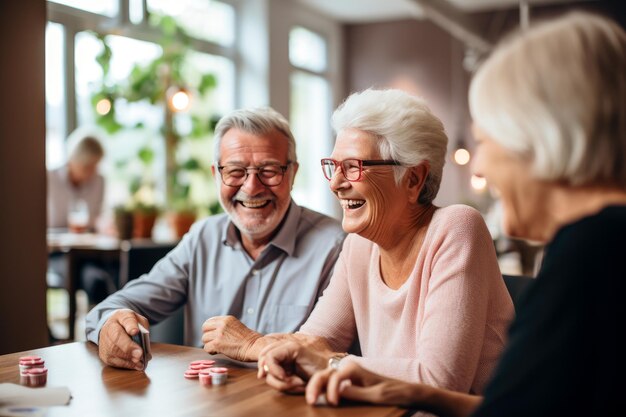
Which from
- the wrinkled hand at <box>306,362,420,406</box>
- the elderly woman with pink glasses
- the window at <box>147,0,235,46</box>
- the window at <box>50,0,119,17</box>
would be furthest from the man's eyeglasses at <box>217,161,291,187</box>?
the window at <box>147,0,235,46</box>

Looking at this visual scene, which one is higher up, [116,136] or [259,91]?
[259,91]

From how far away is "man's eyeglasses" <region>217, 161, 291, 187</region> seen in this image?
2.44m

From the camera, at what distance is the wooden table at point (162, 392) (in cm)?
140

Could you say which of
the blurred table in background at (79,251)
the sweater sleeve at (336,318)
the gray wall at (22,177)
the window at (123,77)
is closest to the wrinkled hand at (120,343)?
the sweater sleeve at (336,318)

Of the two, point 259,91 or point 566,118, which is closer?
point 566,118

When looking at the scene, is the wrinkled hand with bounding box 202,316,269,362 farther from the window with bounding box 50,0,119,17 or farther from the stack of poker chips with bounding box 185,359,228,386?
the window with bounding box 50,0,119,17

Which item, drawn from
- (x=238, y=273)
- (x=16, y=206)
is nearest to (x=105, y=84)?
(x=16, y=206)

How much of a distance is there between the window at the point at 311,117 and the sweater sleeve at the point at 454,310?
749 centimetres

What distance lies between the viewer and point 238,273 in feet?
7.99

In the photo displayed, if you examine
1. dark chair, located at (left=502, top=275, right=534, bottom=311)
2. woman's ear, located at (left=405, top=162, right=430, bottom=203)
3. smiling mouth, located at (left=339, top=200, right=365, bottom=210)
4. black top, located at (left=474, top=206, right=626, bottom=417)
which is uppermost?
woman's ear, located at (left=405, top=162, right=430, bottom=203)

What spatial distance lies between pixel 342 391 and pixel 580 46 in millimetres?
784

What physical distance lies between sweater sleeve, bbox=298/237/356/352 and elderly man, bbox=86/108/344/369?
259mm

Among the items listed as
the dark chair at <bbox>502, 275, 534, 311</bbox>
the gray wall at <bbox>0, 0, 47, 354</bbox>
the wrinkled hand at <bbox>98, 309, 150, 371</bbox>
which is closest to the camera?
the wrinkled hand at <bbox>98, 309, 150, 371</bbox>

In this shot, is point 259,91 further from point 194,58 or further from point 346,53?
point 346,53
